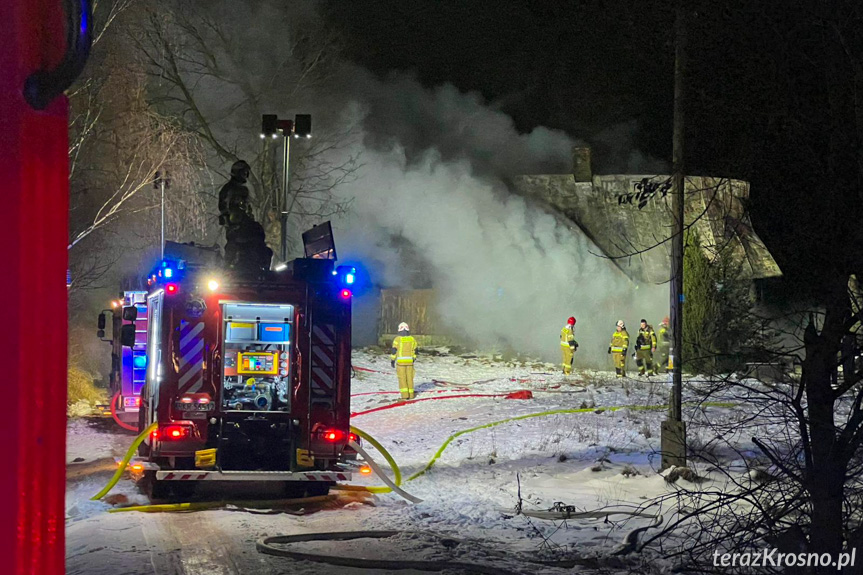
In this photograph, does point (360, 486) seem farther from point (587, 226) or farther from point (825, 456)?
point (587, 226)

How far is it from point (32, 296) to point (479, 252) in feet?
85.6

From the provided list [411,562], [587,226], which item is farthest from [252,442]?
[587,226]

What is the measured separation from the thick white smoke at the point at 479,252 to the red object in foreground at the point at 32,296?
24.7 meters

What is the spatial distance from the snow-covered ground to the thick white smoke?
957 cm

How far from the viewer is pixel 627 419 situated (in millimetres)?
14602

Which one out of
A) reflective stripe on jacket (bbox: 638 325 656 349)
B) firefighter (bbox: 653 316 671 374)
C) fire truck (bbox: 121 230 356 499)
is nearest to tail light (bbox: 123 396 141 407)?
fire truck (bbox: 121 230 356 499)

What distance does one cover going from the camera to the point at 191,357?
29.0 feet

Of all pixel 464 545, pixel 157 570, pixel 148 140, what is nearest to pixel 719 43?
pixel 464 545

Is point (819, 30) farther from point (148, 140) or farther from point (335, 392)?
point (148, 140)

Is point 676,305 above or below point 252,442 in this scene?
above

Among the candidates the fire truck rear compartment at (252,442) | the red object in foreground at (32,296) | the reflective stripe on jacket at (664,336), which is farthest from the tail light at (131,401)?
the reflective stripe on jacket at (664,336)

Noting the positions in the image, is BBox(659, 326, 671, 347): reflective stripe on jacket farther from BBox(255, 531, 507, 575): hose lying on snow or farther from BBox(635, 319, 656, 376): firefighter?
BBox(255, 531, 507, 575): hose lying on snow

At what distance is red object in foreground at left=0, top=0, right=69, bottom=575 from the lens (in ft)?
4.42

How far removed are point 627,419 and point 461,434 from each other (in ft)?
9.69
